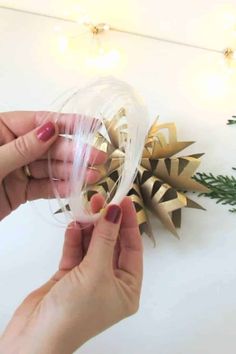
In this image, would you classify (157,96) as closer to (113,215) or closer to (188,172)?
(188,172)

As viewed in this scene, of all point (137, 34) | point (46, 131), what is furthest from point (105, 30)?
point (46, 131)

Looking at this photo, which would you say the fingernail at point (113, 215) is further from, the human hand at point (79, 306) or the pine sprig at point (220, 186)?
the pine sprig at point (220, 186)

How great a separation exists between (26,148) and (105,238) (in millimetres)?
171

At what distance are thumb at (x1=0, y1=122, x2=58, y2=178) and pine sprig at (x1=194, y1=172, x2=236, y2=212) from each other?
43cm

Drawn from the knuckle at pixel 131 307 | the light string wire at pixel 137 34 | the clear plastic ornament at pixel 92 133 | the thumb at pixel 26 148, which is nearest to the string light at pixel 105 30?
the light string wire at pixel 137 34

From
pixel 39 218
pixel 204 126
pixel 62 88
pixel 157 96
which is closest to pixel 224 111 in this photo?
pixel 204 126

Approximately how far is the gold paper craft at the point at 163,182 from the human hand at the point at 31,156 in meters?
0.13

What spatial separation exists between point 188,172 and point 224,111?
0.71ft

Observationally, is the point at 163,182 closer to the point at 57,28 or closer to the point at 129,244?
the point at 129,244

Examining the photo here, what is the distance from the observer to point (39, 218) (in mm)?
906

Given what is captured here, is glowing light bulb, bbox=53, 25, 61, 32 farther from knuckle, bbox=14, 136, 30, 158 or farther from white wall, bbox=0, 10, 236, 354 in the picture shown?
knuckle, bbox=14, 136, 30, 158

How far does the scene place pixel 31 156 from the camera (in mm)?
557

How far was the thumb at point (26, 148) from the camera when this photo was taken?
55 centimetres

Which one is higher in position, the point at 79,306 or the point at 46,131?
the point at 46,131
